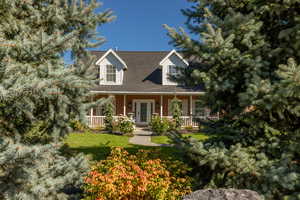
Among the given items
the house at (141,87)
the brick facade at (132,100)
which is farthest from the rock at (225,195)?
the brick facade at (132,100)

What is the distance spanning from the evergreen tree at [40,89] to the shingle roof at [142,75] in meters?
14.9

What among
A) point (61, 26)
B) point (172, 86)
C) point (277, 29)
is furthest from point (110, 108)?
point (277, 29)

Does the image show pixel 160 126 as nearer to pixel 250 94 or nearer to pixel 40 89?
pixel 250 94

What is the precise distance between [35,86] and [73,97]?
4.69 feet

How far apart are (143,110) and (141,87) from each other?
108 inches

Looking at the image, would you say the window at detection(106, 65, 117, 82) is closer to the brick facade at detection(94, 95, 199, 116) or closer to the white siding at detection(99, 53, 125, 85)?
the white siding at detection(99, 53, 125, 85)

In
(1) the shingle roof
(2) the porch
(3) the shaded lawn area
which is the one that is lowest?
(3) the shaded lawn area

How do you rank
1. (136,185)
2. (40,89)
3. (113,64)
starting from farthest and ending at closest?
1. (113,64)
2. (136,185)
3. (40,89)

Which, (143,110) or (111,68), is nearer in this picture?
(111,68)

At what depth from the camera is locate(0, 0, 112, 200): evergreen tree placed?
2.99 metres

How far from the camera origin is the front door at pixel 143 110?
22000 mm

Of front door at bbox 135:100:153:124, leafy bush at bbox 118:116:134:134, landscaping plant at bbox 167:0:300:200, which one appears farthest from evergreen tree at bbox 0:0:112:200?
front door at bbox 135:100:153:124

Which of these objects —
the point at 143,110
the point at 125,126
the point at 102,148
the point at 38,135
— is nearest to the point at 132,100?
the point at 143,110

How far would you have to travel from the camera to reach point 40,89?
2951mm
